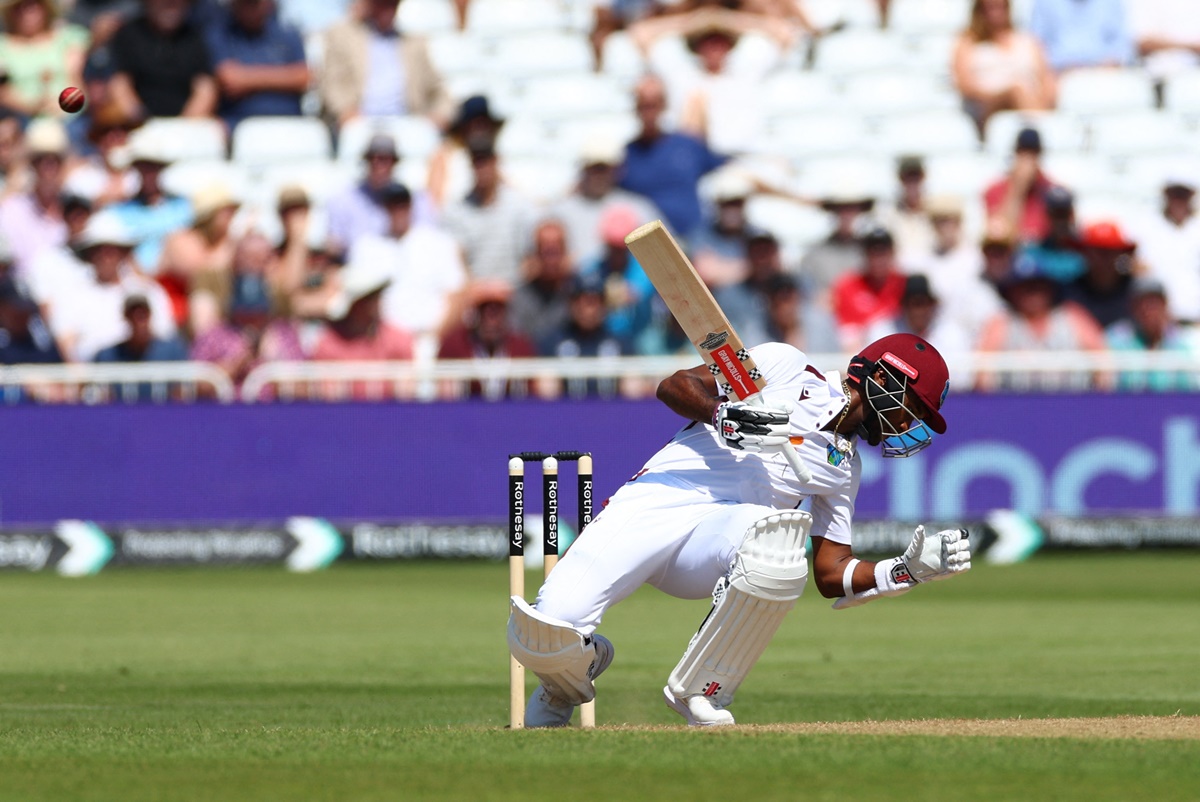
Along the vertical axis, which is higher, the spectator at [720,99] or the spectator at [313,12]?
the spectator at [313,12]

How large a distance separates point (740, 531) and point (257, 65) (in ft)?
40.7

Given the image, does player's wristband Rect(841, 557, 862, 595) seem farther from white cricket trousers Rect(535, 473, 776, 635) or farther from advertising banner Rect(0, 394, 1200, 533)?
advertising banner Rect(0, 394, 1200, 533)

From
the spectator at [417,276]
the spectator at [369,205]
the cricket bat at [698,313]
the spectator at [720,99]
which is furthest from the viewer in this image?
the spectator at [720,99]

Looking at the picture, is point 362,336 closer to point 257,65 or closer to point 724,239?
point 724,239

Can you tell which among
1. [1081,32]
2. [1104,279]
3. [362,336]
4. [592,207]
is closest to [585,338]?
[592,207]

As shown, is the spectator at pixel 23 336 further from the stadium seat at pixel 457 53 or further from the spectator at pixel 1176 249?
the spectator at pixel 1176 249

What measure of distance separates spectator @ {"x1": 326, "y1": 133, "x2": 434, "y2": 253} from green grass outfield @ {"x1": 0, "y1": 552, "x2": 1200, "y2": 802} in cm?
275

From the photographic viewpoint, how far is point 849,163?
56.5 feet

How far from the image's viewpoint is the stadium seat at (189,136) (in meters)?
17.0

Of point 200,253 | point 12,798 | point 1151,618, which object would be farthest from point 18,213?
point 12,798

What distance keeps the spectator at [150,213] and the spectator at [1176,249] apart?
766 centimetres

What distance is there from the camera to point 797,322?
1438 centimetres

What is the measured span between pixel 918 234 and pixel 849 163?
4.92 ft

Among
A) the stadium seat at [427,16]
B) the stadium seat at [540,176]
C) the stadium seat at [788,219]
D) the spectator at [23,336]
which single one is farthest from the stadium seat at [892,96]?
the spectator at [23,336]
